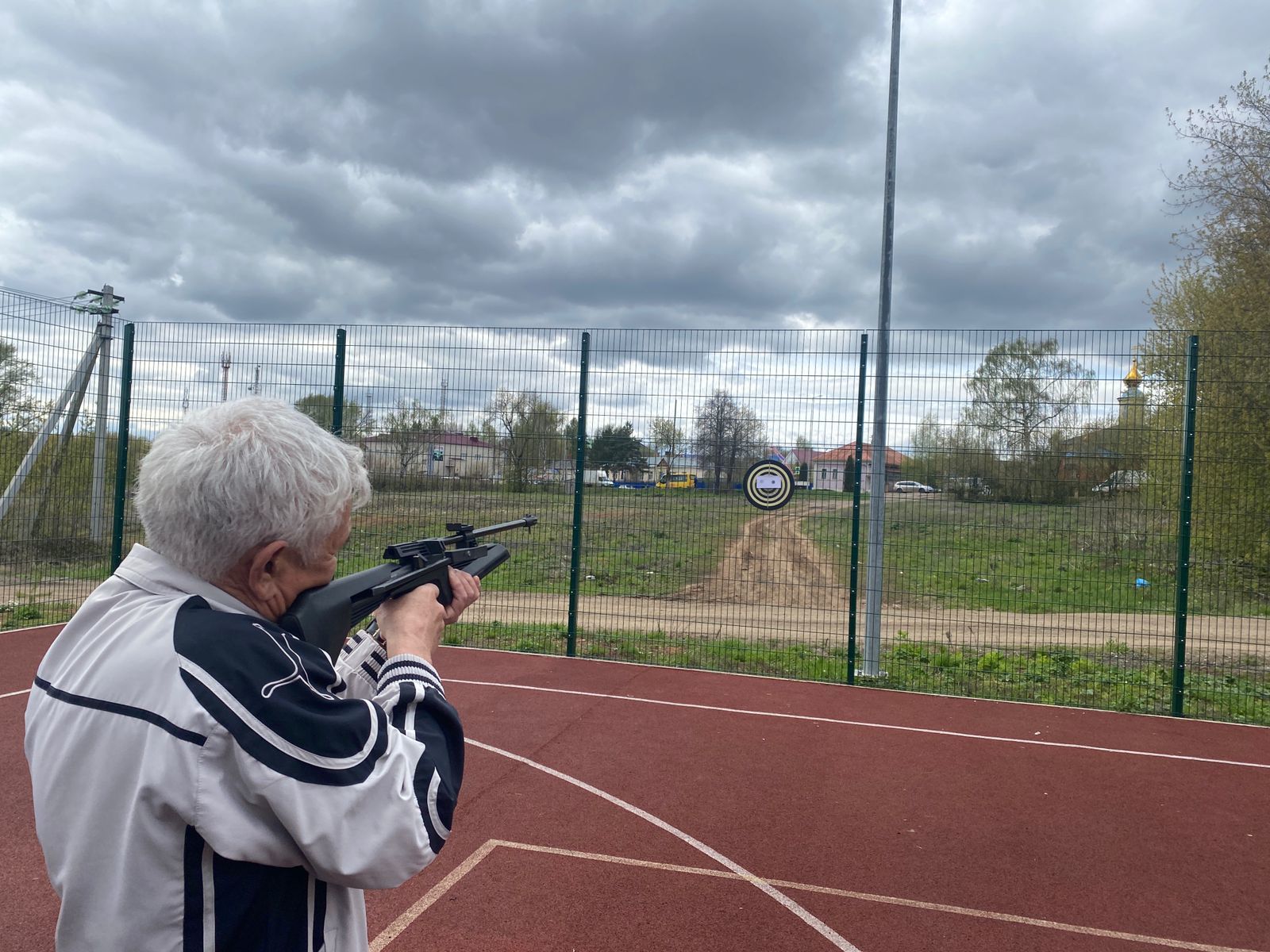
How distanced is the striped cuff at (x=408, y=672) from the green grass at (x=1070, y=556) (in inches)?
266

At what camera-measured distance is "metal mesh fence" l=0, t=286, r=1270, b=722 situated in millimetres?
7254

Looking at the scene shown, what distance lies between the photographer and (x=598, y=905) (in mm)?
3523

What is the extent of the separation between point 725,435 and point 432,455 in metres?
3.13

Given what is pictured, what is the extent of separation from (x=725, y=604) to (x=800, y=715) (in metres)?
1.75

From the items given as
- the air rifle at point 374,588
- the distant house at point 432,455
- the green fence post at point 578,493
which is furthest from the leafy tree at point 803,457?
the air rifle at point 374,588

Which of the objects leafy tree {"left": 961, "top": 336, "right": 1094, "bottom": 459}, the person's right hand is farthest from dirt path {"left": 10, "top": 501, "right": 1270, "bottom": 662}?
the person's right hand

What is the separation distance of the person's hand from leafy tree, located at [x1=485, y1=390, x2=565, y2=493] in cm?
655

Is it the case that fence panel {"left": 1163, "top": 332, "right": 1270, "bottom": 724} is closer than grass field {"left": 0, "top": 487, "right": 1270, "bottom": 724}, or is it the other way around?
fence panel {"left": 1163, "top": 332, "right": 1270, "bottom": 724}

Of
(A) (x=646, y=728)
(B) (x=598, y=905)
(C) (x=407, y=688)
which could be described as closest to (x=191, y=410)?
(C) (x=407, y=688)

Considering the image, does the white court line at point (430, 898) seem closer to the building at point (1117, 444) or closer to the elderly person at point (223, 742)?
the elderly person at point (223, 742)

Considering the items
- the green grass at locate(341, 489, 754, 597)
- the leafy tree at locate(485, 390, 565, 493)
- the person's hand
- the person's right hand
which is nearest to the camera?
the person's right hand

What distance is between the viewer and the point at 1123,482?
285 inches

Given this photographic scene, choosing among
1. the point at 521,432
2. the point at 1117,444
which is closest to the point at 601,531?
the point at 521,432

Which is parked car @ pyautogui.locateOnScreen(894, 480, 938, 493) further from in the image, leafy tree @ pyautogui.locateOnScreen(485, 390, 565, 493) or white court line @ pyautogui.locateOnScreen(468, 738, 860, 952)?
white court line @ pyautogui.locateOnScreen(468, 738, 860, 952)
